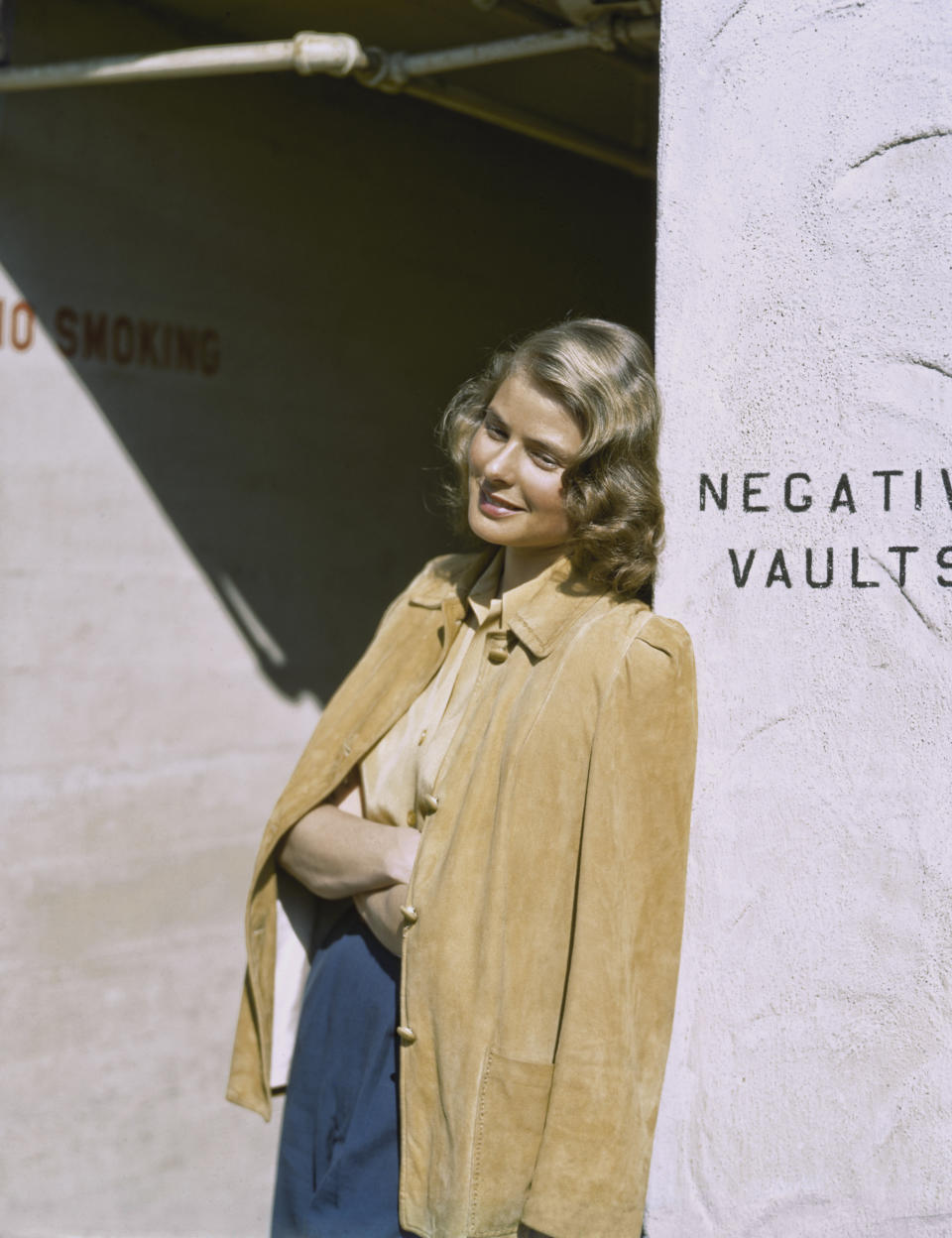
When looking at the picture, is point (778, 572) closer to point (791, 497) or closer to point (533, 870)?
point (791, 497)

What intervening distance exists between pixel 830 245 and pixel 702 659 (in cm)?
66

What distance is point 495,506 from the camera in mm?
2219

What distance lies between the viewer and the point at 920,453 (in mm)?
2035

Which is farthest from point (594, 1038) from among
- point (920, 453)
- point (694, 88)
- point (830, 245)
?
point (694, 88)

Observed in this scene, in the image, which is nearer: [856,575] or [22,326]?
[856,575]

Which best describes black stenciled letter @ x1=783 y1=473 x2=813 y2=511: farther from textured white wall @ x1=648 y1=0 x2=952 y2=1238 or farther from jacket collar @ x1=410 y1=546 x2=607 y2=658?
jacket collar @ x1=410 y1=546 x2=607 y2=658

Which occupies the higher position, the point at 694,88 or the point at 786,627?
the point at 694,88

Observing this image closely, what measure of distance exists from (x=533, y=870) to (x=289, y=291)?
2.71 meters

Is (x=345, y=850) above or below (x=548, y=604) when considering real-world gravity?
below

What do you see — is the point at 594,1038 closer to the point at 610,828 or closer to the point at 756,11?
the point at 610,828

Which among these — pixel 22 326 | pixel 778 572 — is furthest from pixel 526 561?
pixel 22 326

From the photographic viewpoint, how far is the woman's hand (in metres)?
2.25

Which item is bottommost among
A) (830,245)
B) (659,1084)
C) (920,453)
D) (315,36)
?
(659,1084)

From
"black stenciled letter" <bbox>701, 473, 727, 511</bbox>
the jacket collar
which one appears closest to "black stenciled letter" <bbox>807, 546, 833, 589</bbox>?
"black stenciled letter" <bbox>701, 473, 727, 511</bbox>
